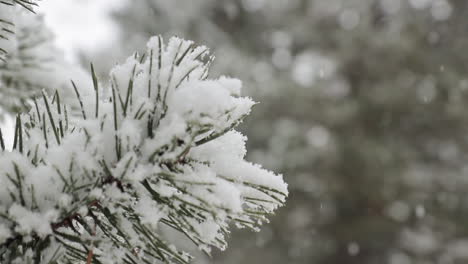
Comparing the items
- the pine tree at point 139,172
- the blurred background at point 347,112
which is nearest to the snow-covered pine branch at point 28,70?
the pine tree at point 139,172

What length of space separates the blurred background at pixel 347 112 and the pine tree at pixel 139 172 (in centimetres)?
552

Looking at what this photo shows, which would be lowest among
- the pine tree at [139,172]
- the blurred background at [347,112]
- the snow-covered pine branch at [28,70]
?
the pine tree at [139,172]

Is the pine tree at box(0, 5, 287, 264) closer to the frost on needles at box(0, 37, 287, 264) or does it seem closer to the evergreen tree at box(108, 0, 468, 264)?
the frost on needles at box(0, 37, 287, 264)

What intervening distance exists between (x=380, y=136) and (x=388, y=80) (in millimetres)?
809

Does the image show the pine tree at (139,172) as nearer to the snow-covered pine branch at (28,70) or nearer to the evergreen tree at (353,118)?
the snow-covered pine branch at (28,70)

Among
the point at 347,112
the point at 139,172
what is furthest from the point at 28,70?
the point at 347,112

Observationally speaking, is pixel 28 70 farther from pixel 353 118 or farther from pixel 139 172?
pixel 353 118

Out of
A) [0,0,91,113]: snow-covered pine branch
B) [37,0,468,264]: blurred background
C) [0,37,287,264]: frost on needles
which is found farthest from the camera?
[37,0,468,264]: blurred background

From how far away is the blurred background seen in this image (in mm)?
6383

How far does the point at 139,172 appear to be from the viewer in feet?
1.53

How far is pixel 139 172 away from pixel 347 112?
628cm

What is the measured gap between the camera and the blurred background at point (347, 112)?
6.38 metres

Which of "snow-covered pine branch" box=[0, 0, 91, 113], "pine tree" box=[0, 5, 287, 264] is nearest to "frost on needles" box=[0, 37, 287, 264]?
"pine tree" box=[0, 5, 287, 264]

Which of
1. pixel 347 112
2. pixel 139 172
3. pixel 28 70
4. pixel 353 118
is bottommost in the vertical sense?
pixel 139 172
